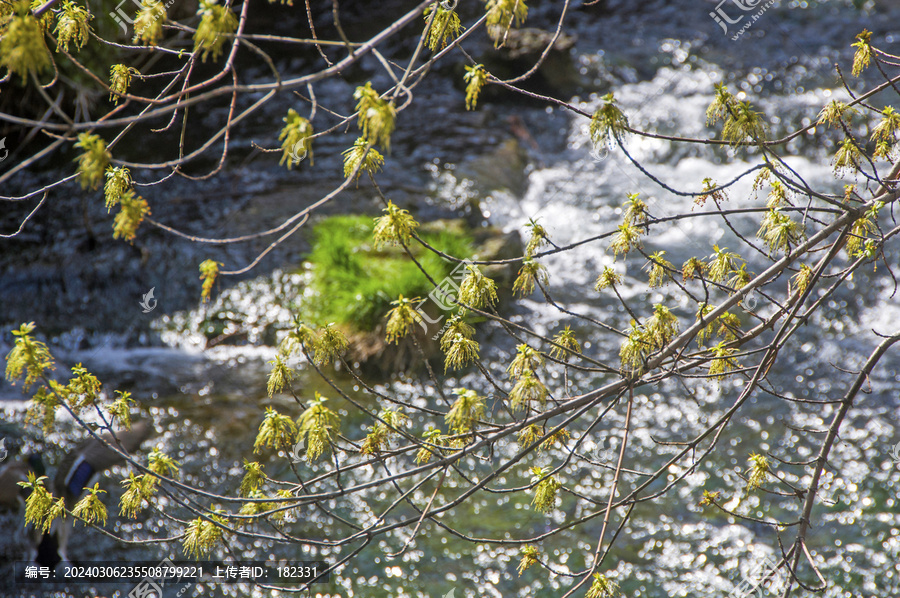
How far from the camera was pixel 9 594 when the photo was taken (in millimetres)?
4031

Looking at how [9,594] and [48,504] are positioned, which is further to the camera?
[9,594]

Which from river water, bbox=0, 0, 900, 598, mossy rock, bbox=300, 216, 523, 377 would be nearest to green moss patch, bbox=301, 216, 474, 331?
mossy rock, bbox=300, 216, 523, 377

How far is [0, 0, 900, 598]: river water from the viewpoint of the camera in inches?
167

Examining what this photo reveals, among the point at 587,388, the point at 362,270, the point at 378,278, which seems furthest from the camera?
the point at 362,270

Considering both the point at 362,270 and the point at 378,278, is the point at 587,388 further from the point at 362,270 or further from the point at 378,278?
the point at 362,270

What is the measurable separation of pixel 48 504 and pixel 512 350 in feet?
14.1

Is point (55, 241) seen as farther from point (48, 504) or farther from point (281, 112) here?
point (48, 504)

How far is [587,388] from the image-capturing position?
5574mm

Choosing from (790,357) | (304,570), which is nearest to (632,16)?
(790,357)

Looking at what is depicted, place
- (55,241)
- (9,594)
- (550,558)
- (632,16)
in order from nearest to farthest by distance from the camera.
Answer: (9,594), (550,558), (55,241), (632,16)

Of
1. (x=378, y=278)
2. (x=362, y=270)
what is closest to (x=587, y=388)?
(x=378, y=278)

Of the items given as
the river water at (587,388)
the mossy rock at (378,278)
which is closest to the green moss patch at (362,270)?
the mossy rock at (378,278)

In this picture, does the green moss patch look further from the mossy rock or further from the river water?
the river water

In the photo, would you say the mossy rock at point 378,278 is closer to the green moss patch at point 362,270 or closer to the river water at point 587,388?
the green moss patch at point 362,270
